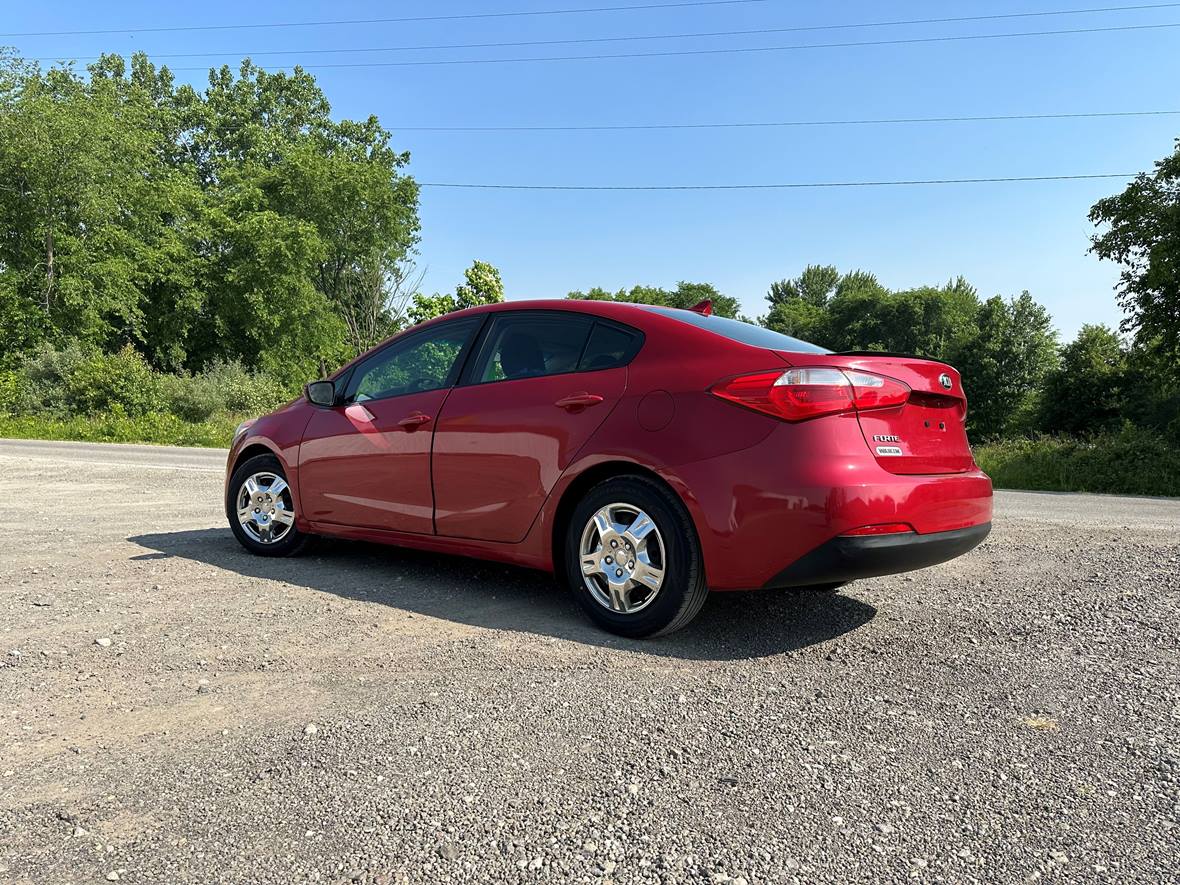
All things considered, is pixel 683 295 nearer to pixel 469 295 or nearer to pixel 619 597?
pixel 469 295

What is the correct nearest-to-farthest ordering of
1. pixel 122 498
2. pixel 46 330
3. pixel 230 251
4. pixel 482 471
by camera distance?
pixel 482 471 → pixel 122 498 → pixel 46 330 → pixel 230 251

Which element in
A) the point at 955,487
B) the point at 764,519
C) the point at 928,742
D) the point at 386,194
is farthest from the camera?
the point at 386,194

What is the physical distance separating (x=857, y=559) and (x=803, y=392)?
28.3 inches

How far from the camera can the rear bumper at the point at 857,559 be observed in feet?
11.3

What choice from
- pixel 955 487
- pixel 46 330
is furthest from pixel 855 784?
pixel 46 330

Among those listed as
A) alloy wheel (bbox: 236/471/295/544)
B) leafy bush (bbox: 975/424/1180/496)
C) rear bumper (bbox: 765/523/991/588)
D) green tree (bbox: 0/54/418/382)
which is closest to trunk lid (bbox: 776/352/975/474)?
rear bumper (bbox: 765/523/991/588)

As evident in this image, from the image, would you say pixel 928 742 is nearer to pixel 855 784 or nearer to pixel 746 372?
pixel 855 784

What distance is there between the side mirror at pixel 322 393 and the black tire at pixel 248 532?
1.83ft

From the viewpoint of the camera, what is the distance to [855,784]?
2.45 m

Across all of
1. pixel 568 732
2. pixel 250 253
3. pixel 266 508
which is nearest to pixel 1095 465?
pixel 266 508

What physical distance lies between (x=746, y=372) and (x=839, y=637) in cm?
133

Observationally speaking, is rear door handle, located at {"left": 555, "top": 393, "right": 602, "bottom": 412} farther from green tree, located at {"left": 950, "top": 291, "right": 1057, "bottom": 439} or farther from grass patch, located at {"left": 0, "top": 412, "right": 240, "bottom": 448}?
green tree, located at {"left": 950, "top": 291, "right": 1057, "bottom": 439}

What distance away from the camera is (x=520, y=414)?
4.33 m

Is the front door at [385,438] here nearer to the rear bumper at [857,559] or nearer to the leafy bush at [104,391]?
the rear bumper at [857,559]
